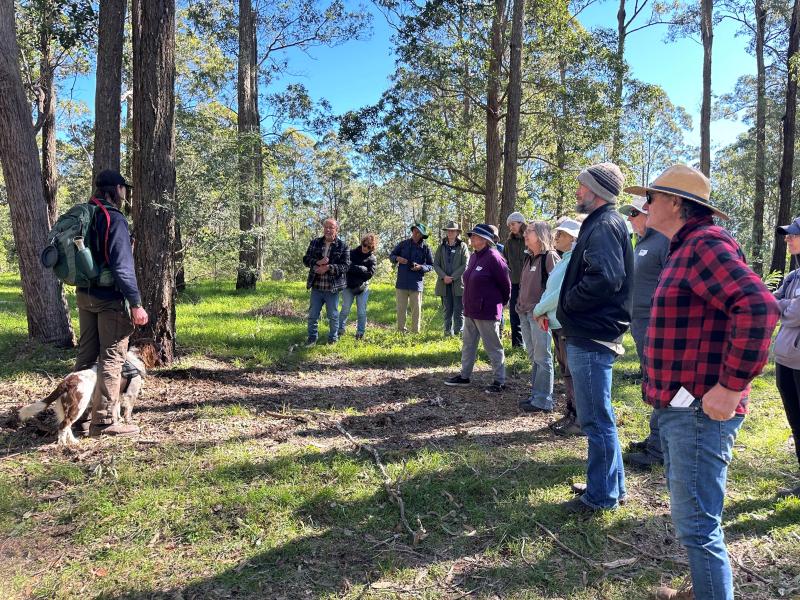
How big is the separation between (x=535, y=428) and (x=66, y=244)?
4563 mm

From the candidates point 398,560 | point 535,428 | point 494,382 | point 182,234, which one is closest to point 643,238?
point 535,428

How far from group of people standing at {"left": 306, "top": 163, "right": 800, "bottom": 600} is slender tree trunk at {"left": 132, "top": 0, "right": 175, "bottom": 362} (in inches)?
148

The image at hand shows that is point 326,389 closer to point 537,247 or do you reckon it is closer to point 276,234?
point 537,247

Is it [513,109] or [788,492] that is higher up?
[513,109]

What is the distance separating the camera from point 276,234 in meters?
13.2

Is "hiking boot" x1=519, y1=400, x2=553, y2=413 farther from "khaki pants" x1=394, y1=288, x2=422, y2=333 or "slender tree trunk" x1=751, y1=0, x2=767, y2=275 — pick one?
"slender tree trunk" x1=751, y1=0, x2=767, y2=275

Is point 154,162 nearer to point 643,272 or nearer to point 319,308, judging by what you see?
point 319,308

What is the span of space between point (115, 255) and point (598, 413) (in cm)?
400

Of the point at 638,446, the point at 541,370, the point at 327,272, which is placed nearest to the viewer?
the point at 638,446

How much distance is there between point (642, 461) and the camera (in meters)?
4.32

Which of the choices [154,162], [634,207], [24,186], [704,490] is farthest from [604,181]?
[24,186]

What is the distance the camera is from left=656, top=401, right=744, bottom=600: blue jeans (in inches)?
85.1

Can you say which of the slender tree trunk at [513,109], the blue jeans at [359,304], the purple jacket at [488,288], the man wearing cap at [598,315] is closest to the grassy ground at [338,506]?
the man wearing cap at [598,315]

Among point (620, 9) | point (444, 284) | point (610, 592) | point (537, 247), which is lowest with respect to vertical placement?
point (610, 592)
